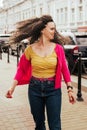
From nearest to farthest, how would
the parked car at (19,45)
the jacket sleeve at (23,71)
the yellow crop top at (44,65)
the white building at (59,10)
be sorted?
the yellow crop top at (44,65), the jacket sleeve at (23,71), the parked car at (19,45), the white building at (59,10)

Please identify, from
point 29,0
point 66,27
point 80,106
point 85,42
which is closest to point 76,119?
point 80,106

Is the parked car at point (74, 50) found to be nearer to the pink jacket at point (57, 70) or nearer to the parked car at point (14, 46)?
the parked car at point (14, 46)

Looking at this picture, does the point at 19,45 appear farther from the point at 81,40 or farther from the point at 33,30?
the point at 81,40

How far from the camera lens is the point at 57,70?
4.96 metres

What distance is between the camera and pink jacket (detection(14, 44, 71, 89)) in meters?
4.96

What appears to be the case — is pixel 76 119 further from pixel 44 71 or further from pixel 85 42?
pixel 85 42

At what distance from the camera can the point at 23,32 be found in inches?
208

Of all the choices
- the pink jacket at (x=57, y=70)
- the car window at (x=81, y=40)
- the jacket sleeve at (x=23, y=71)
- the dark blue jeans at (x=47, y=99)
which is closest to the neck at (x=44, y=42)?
the pink jacket at (x=57, y=70)

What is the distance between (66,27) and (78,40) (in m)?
40.5

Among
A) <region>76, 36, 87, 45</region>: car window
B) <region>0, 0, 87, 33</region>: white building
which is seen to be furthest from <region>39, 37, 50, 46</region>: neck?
<region>0, 0, 87, 33</region>: white building

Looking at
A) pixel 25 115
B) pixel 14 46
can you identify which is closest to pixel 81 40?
pixel 25 115

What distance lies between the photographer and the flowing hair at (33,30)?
5105 millimetres

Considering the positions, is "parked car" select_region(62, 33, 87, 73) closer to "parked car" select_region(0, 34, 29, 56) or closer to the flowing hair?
"parked car" select_region(0, 34, 29, 56)

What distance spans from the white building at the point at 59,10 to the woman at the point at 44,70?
41.9 m
